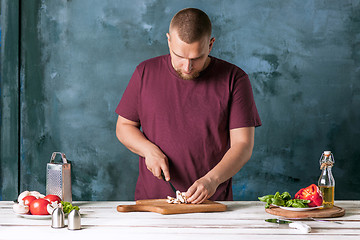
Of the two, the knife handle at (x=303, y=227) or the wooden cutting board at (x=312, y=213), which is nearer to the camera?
the knife handle at (x=303, y=227)

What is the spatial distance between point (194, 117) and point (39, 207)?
36.9 inches

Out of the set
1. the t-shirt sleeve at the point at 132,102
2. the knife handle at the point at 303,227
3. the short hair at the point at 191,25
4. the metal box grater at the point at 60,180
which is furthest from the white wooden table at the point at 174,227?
the short hair at the point at 191,25

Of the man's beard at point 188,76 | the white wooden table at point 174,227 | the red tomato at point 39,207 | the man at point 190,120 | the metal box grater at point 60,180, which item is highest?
the man's beard at point 188,76

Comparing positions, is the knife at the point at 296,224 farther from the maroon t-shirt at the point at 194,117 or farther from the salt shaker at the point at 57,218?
the salt shaker at the point at 57,218

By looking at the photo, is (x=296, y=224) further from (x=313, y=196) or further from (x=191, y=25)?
(x=191, y=25)

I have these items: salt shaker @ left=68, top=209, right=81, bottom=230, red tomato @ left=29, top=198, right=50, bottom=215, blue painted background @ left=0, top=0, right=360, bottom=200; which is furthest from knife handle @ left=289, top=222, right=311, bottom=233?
blue painted background @ left=0, top=0, right=360, bottom=200

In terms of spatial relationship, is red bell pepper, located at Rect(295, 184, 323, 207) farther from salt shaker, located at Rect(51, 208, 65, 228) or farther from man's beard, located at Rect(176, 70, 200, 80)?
A: salt shaker, located at Rect(51, 208, 65, 228)

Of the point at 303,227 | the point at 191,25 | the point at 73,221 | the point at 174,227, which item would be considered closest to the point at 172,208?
the point at 174,227

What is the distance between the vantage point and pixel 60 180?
1.96 metres

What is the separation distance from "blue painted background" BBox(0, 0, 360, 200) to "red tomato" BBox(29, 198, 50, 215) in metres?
2.09

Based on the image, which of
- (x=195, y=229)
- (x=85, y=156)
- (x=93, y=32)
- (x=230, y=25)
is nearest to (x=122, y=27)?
(x=93, y=32)

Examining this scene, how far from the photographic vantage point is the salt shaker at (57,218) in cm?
162

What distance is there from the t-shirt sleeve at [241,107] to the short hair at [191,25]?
0.36 metres

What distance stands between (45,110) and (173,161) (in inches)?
73.9
